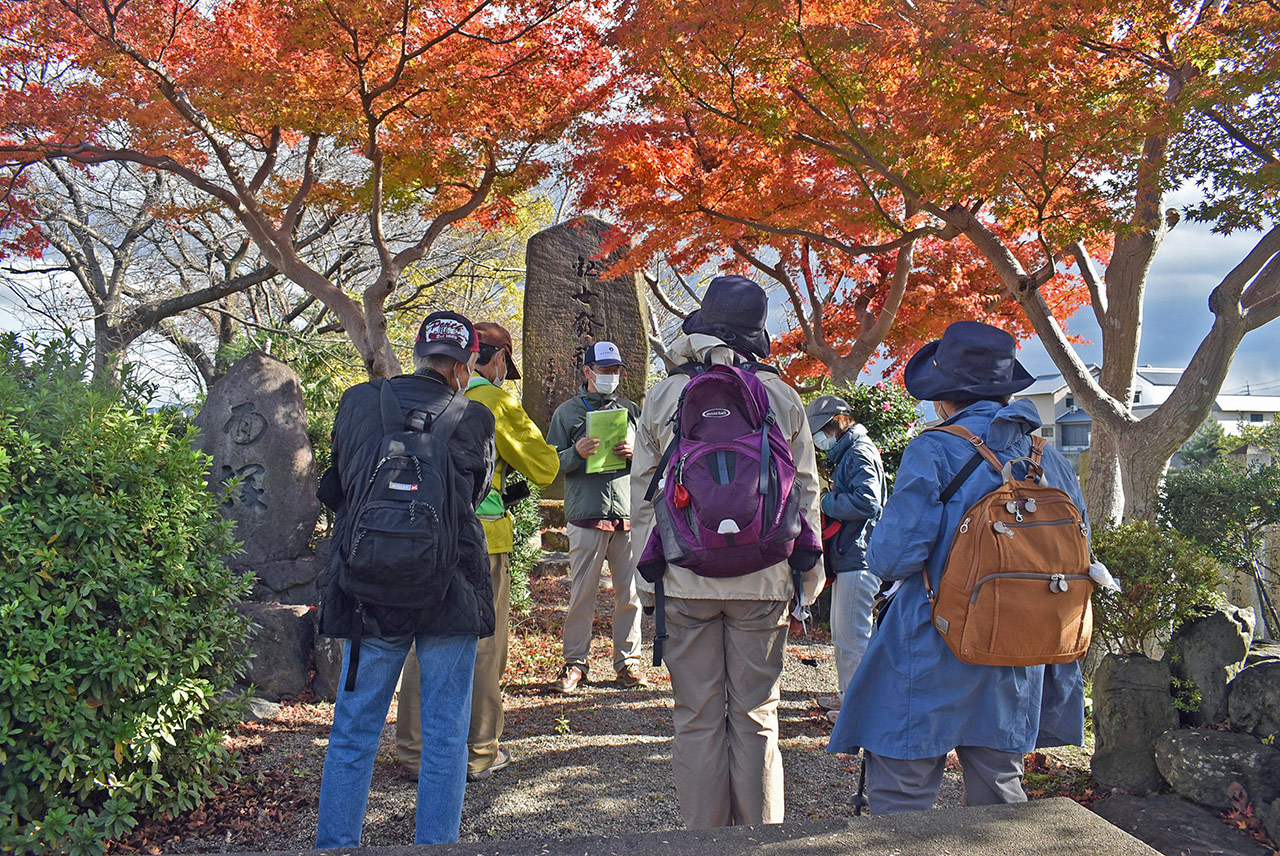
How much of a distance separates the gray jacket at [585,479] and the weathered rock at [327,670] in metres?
1.67

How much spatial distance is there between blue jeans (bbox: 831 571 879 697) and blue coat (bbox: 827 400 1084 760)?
6.09ft

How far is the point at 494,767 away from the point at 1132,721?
3.09 meters

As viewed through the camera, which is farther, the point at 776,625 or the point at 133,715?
the point at 133,715

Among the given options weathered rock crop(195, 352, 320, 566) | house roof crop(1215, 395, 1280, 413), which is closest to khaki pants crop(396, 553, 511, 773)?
weathered rock crop(195, 352, 320, 566)

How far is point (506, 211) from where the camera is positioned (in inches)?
378

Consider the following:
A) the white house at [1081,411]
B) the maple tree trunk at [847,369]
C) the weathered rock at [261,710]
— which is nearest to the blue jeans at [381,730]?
the weathered rock at [261,710]

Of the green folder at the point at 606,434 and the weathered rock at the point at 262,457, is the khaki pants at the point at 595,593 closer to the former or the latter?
the green folder at the point at 606,434

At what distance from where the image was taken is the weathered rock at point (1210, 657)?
372 centimetres

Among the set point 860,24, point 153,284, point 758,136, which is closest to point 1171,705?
point 860,24

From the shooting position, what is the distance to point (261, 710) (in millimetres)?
4453

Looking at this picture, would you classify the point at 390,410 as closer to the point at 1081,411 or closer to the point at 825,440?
the point at 825,440

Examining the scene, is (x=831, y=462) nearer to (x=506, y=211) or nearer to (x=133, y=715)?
(x=133, y=715)

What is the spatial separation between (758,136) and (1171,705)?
6.21m

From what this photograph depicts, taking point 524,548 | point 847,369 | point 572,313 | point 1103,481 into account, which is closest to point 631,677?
point 524,548
